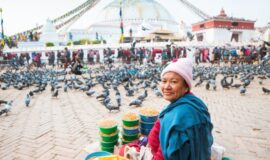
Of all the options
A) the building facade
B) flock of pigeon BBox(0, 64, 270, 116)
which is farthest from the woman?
the building facade

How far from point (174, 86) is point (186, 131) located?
16.4 inches

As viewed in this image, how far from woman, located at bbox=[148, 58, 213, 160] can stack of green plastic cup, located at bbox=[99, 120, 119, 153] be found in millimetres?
1354

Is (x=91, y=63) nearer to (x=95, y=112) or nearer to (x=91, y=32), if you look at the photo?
(x=95, y=112)

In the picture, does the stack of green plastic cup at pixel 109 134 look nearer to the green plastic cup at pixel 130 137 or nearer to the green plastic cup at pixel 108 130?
the green plastic cup at pixel 108 130

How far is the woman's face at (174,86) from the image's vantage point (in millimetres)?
1903

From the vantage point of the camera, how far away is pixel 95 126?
523cm

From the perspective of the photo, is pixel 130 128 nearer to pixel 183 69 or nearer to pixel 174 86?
pixel 174 86

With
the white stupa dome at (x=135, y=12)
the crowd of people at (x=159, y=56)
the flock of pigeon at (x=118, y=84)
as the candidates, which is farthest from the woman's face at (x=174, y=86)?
the white stupa dome at (x=135, y=12)

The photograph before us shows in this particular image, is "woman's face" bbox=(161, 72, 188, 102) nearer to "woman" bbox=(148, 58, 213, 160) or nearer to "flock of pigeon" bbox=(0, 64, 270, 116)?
"woman" bbox=(148, 58, 213, 160)

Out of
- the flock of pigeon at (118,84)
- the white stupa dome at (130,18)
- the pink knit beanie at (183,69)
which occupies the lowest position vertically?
the flock of pigeon at (118,84)

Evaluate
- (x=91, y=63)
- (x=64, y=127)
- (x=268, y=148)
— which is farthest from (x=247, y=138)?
(x=91, y=63)

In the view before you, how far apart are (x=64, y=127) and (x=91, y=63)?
1955cm

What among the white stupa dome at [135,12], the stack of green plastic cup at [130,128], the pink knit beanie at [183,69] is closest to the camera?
the pink knit beanie at [183,69]

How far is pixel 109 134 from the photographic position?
10.6 ft
